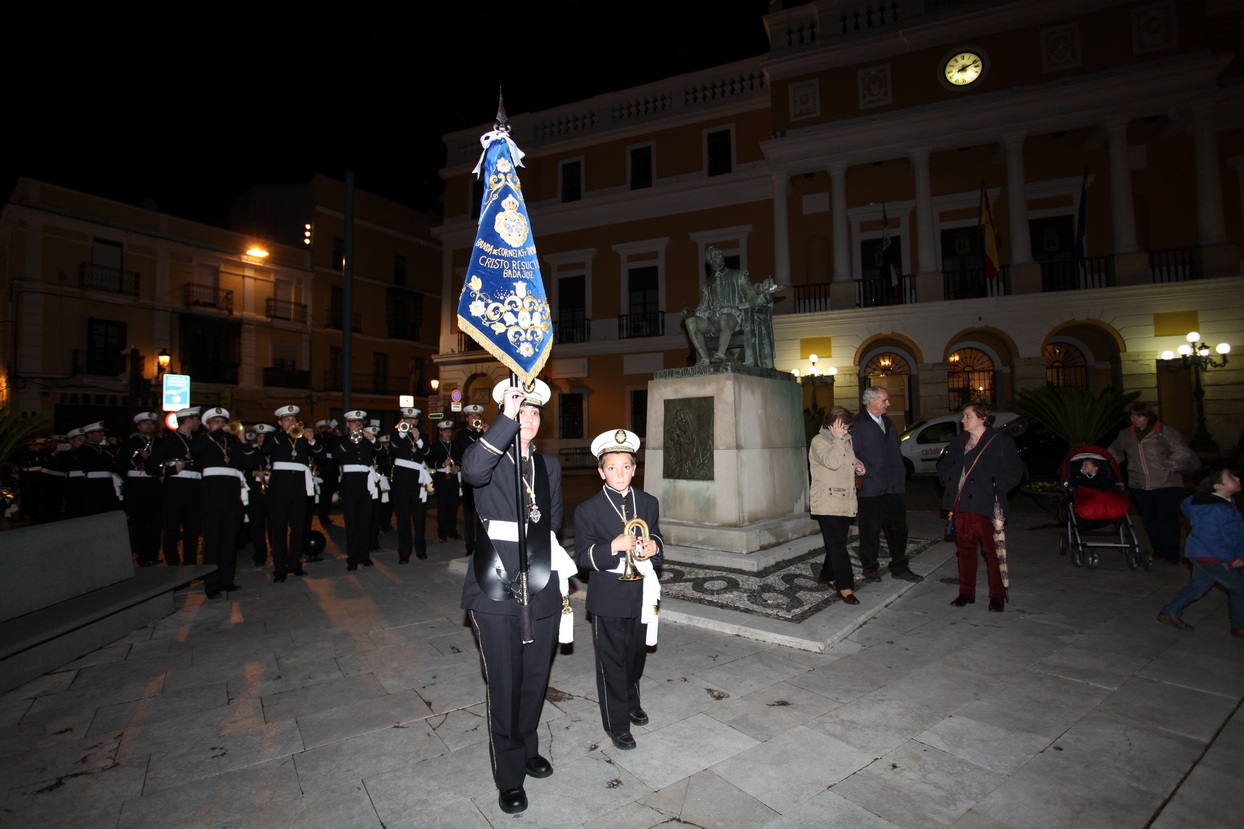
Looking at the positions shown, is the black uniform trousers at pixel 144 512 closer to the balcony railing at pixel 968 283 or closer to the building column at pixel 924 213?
the building column at pixel 924 213

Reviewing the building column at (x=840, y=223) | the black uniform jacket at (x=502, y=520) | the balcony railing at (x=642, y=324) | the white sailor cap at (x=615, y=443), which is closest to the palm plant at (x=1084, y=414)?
the building column at (x=840, y=223)

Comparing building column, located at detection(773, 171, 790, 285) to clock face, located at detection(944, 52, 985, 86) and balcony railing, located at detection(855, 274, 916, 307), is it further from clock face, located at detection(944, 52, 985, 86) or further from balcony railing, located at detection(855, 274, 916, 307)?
clock face, located at detection(944, 52, 985, 86)

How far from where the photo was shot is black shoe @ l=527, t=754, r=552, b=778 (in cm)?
279

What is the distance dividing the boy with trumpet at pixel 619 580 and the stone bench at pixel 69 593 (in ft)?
12.6

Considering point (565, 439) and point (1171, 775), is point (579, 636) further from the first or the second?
point (565, 439)

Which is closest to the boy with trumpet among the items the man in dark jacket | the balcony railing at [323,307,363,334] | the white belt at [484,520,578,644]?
the white belt at [484,520,578,644]

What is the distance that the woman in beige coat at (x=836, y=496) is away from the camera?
539cm

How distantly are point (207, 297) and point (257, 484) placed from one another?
25.4m

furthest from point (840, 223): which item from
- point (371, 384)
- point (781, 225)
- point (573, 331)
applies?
point (371, 384)

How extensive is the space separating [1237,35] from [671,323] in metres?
20.1

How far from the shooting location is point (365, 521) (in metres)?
7.79

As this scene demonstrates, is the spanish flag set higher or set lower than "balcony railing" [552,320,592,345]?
higher

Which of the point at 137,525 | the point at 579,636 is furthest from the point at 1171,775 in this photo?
the point at 137,525

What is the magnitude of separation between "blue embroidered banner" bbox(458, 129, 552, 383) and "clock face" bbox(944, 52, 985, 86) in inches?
874
